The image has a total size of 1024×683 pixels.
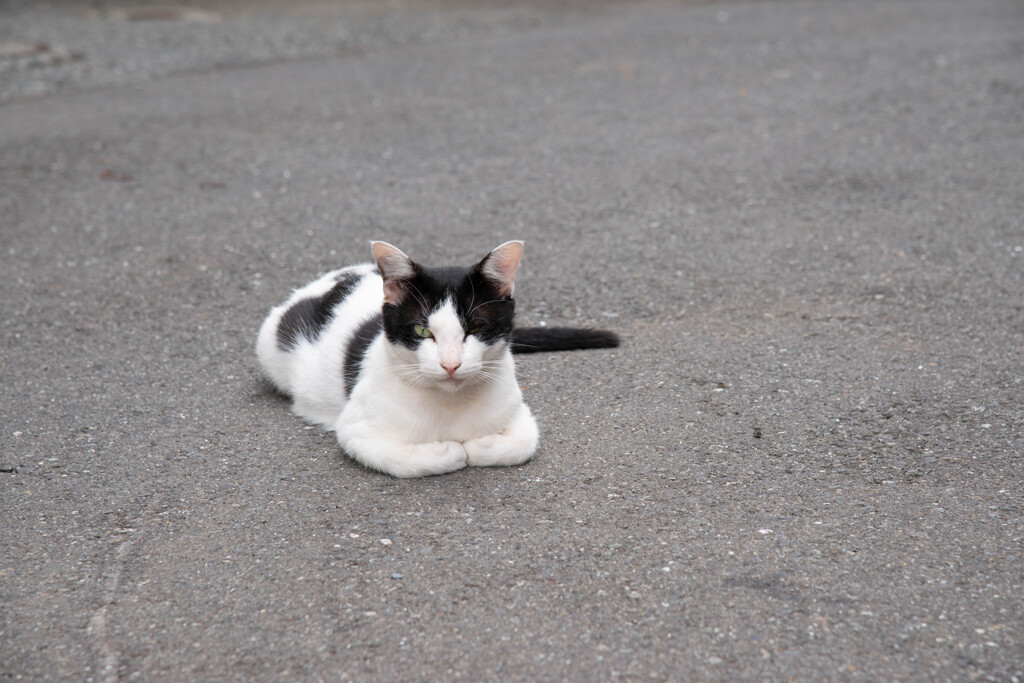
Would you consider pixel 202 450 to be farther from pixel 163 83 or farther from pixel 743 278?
pixel 163 83

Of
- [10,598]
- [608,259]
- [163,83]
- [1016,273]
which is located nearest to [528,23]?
[163,83]

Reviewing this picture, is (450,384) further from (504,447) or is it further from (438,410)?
(504,447)

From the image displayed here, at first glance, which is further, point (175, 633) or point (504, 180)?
point (504, 180)

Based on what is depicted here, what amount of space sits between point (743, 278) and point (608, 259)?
0.70m

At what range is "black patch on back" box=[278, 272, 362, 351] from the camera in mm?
3697

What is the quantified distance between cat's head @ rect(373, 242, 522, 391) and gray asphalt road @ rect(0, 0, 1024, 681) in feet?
1.31

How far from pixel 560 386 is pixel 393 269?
1.11m

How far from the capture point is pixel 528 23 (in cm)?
1059

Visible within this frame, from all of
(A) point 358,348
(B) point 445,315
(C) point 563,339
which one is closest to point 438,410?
(B) point 445,315

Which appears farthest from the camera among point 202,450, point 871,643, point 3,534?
point 202,450

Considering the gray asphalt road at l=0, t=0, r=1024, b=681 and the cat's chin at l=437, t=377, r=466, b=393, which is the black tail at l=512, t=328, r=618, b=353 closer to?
the gray asphalt road at l=0, t=0, r=1024, b=681

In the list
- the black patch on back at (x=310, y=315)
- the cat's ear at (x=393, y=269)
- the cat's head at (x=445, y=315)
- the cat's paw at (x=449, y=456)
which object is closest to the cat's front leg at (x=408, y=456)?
the cat's paw at (x=449, y=456)

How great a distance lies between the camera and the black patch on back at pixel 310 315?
3697mm

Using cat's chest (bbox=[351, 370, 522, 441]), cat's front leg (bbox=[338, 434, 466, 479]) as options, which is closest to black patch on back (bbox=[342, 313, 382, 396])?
cat's chest (bbox=[351, 370, 522, 441])
